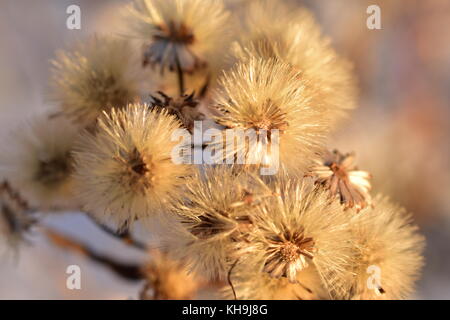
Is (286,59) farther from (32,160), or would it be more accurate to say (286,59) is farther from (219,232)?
(32,160)

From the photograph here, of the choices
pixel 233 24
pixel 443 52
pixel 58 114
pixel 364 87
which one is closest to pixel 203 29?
pixel 233 24

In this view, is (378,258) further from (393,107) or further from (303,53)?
(393,107)

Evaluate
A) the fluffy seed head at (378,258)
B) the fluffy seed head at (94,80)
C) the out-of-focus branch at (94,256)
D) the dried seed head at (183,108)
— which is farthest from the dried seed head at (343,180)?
the out-of-focus branch at (94,256)

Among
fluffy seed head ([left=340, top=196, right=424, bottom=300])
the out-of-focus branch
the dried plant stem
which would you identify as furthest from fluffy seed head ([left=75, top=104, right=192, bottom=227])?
the out-of-focus branch

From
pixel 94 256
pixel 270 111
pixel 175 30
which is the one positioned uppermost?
pixel 175 30

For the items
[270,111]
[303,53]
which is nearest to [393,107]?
[303,53]
